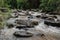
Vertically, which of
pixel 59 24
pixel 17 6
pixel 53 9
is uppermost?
pixel 59 24

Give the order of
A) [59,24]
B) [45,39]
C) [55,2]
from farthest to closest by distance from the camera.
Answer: [55,2]
[59,24]
[45,39]

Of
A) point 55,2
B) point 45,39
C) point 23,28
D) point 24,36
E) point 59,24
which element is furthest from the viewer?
point 55,2

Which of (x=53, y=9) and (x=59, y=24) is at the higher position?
(x=59, y=24)

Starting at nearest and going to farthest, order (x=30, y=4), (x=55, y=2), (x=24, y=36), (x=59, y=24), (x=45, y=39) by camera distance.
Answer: (x=45, y=39), (x=24, y=36), (x=59, y=24), (x=55, y=2), (x=30, y=4)

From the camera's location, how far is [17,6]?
3669 centimetres

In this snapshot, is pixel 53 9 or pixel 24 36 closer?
pixel 24 36

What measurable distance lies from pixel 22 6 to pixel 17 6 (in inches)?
86.1

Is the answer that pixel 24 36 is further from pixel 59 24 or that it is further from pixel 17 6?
pixel 17 6

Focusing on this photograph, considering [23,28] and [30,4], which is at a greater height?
[23,28]

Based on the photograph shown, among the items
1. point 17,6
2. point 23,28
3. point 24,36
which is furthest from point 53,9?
point 17,6

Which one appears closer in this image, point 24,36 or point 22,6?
point 24,36

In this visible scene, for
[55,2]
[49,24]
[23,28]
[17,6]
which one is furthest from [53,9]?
[17,6]

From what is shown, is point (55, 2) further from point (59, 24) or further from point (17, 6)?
point (17, 6)

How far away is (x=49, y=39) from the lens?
7270 mm
